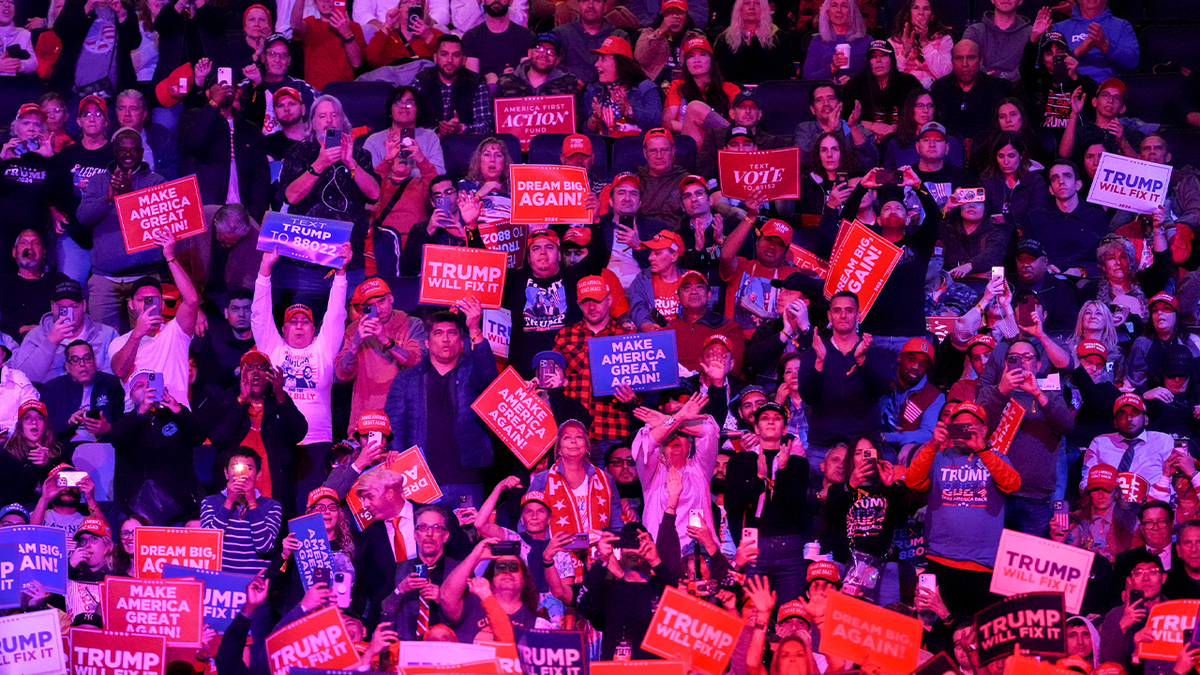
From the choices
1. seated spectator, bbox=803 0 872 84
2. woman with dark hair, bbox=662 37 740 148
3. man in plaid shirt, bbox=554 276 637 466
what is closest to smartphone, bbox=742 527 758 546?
man in plaid shirt, bbox=554 276 637 466

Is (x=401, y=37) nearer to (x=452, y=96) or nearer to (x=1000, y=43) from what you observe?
(x=452, y=96)

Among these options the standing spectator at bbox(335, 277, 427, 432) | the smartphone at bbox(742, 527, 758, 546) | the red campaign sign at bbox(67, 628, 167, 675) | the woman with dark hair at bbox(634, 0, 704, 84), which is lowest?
the red campaign sign at bbox(67, 628, 167, 675)

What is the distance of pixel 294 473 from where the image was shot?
35.2 ft

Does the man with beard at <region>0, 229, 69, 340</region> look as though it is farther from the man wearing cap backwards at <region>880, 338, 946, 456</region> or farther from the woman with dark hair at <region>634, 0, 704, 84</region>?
the man wearing cap backwards at <region>880, 338, 946, 456</region>

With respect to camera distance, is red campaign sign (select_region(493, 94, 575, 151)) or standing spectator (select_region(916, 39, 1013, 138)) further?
standing spectator (select_region(916, 39, 1013, 138))

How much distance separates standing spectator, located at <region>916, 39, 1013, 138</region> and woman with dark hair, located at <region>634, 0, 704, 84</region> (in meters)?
1.69

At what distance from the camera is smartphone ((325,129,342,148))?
11.6 meters

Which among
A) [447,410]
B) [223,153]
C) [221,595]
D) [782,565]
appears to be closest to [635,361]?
[447,410]

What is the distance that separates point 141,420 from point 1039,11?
666 cm

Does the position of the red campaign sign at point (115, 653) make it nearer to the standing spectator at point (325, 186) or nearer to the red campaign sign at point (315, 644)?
the red campaign sign at point (315, 644)

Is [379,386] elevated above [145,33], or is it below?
below

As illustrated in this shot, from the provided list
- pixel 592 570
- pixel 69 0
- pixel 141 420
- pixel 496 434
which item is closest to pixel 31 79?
pixel 69 0

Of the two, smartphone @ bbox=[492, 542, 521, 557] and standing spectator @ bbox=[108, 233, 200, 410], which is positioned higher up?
standing spectator @ bbox=[108, 233, 200, 410]

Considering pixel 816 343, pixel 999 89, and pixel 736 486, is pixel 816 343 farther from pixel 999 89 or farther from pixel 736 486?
pixel 999 89
